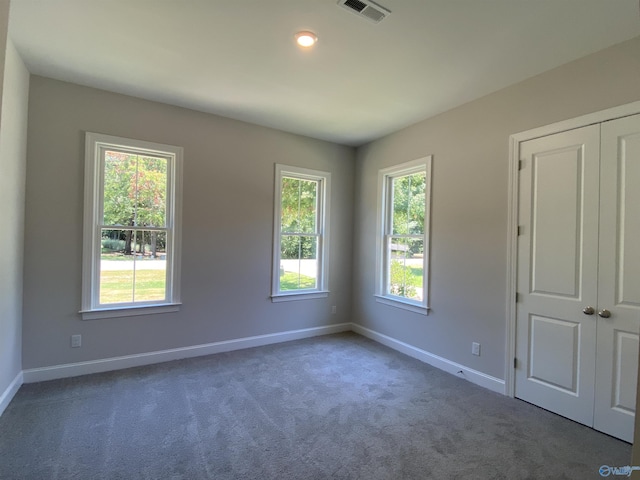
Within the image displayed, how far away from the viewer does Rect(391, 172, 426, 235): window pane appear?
4.05m

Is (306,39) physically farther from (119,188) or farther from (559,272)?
(559,272)

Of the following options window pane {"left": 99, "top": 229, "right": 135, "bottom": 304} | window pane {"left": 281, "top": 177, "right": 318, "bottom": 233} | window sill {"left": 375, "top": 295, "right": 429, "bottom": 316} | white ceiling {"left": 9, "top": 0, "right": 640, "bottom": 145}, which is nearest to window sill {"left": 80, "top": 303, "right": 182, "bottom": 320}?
window pane {"left": 99, "top": 229, "right": 135, "bottom": 304}

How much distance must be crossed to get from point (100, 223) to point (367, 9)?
307cm

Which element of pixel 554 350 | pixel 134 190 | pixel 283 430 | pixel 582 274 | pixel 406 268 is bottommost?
pixel 283 430

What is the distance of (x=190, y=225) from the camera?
147 inches

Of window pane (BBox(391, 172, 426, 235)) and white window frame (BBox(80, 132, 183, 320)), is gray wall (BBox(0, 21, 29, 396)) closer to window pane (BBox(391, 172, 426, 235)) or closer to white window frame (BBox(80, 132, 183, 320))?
white window frame (BBox(80, 132, 183, 320))

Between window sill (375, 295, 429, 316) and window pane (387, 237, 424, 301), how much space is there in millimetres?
122

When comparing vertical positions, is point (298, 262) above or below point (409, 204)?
below

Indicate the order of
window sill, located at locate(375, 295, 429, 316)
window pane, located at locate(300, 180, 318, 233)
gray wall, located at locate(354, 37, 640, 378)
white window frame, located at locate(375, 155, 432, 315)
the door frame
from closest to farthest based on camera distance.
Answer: gray wall, located at locate(354, 37, 640, 378)
the door frame
window sill, located at locate(375, 295, 429, 316)
white window frame, located at locate(375, 155, 432, 315)
window pane, located at locate(300, 180, 318, 233)

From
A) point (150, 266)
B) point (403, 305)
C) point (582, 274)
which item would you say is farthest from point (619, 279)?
point (150, 266)

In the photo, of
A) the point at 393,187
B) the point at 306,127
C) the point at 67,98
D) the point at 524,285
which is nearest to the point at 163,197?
the point at 67,98

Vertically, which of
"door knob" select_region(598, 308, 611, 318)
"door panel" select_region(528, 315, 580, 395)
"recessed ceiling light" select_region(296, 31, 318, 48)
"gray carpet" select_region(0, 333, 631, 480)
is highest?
"recessed ceiling light" select_region(296, 31, 318, 48)

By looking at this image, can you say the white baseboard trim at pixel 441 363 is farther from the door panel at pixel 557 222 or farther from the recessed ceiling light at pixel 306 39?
the recessed ceiling light at pixel 306 39

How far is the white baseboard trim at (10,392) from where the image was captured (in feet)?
8.35
